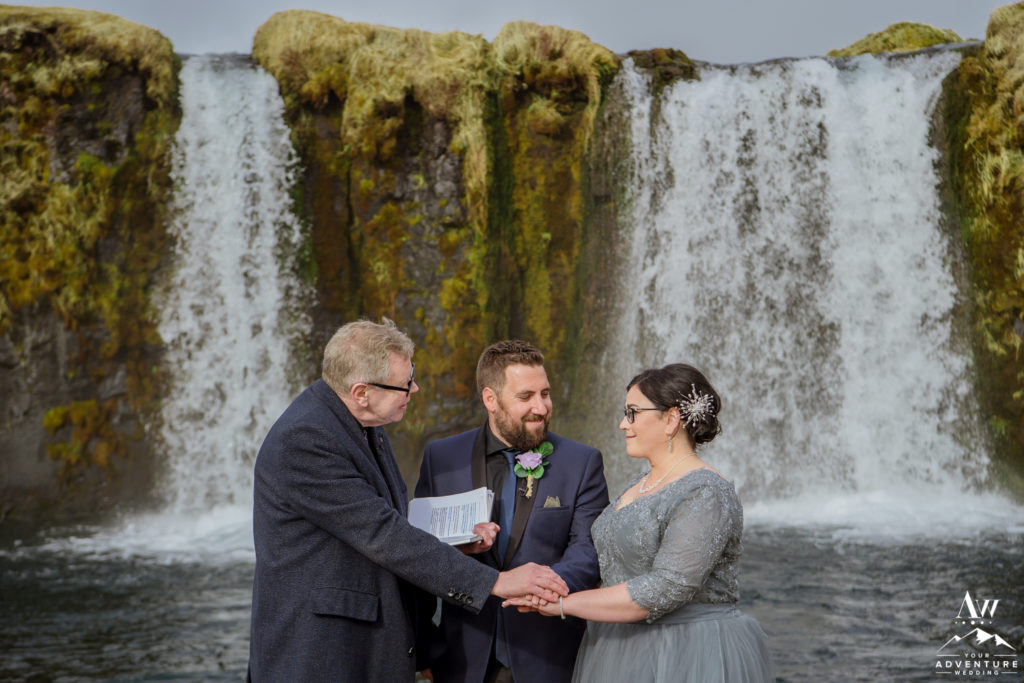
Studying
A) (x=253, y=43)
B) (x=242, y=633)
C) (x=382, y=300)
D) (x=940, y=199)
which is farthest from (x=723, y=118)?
(x=242, y=633)

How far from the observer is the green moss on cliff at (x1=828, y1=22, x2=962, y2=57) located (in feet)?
53.6

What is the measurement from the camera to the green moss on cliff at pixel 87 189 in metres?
12.6

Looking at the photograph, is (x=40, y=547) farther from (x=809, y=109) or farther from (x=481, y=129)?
(x=809, y=109)

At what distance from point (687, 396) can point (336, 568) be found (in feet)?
4.13

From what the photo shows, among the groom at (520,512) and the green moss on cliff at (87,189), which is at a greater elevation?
the green moss on cliff at (87,189)

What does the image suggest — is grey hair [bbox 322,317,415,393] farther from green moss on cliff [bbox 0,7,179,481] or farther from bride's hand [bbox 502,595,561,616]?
green moss on cliff [bbox 0,7,179,481]

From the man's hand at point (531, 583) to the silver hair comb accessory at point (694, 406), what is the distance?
68 centimetres

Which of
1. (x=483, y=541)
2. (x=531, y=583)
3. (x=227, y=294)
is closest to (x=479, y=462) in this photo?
(x=483, y=541)

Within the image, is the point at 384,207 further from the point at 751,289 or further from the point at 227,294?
the point at 751,289

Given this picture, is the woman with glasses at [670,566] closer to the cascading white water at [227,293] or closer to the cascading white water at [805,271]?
the cascading white water at [805,271]

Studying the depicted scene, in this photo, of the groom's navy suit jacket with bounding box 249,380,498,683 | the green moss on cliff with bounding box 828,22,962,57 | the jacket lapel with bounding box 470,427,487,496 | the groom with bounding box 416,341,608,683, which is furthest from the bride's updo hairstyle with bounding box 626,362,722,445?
the green moss on cliff with bounding box 828,22,962,57

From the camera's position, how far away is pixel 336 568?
2.97 meters

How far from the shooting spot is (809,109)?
1383 cm

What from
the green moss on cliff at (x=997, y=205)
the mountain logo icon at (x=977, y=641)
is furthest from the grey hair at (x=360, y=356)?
the green moss on cliff at (x=997, y=205)
